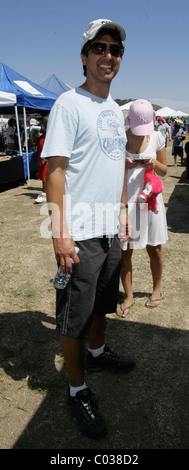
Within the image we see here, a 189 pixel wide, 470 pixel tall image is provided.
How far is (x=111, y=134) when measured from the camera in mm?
1681

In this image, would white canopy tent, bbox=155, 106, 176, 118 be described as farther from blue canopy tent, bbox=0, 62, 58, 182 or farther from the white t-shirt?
the white t-shirt

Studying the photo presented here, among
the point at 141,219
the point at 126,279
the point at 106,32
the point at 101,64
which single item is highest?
the point at 106,32

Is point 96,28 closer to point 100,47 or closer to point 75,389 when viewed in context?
point 100,47

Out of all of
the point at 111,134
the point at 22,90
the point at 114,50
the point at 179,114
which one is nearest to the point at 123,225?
the point at 111,134

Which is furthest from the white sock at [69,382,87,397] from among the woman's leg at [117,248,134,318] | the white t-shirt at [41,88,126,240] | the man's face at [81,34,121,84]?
the man's face at [81,34,121,84]

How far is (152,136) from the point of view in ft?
8.54

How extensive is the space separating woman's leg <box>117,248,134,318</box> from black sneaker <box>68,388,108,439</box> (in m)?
1.14

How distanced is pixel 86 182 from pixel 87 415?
139 centimetres

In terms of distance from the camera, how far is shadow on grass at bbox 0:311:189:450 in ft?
6.08

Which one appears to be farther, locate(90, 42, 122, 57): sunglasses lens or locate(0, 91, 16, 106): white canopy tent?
locate(0, 91, 16, 106): white canopy tent

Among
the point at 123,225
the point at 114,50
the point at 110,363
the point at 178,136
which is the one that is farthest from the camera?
the point at 178,136

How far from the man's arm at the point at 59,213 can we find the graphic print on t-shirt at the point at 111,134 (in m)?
0.25
